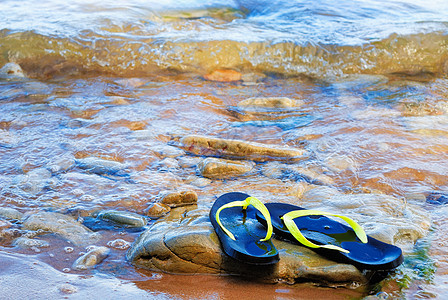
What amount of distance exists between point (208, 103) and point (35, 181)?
7.86 ft

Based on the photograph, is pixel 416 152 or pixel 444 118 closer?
pixel 416 152

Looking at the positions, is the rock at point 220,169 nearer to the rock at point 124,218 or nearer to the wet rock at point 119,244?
the rock at point 124,218

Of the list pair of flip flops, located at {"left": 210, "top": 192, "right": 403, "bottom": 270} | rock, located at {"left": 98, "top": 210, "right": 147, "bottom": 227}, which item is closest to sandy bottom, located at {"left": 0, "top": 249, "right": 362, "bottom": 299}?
pair of flip flops, located at {"left": 210, "top": 192, "right": 403, "bottom": 270}

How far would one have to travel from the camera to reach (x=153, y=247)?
2020mm

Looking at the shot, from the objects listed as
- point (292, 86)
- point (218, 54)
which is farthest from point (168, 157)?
point (218, 54)

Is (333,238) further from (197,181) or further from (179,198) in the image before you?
(197,181)

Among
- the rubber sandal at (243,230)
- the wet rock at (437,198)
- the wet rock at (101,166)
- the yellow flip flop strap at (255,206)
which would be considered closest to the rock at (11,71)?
the wet rock at (101,166)

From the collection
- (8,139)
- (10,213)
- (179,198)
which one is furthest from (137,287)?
(8,139)

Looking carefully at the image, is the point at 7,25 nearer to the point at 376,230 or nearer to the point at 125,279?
the point at 125,279

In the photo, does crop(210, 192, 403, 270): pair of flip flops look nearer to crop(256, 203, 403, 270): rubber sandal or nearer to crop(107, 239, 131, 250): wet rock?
crop(256, 203, 403, 270): rubber sandal

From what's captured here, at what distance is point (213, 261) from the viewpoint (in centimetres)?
198

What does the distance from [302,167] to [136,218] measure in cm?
143

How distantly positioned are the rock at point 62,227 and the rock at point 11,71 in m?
3.92

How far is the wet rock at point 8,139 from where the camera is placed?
142 inches
